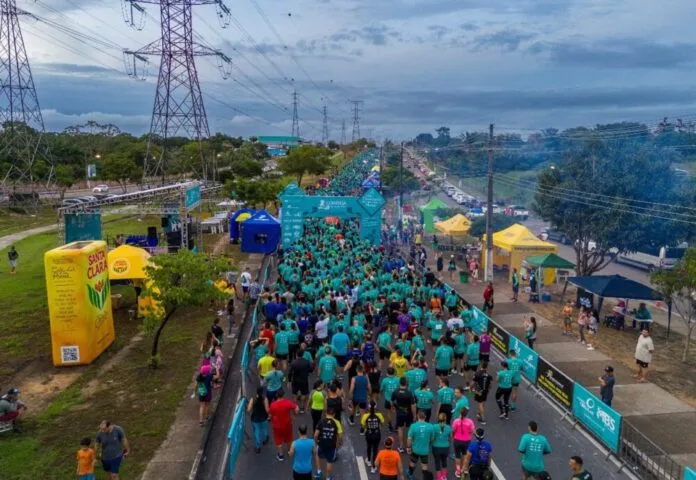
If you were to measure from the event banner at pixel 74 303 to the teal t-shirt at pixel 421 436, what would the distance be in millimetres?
9651

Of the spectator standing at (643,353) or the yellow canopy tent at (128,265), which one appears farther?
the yellow canopy tent at (128,265)

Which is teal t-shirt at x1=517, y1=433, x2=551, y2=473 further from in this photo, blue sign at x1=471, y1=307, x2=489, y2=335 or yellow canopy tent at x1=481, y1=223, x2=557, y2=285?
yellow canopy tent at x1=481, y1=223, x2=557, y2=285

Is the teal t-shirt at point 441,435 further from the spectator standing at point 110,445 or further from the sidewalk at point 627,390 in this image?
the spectator standing at point 110,445

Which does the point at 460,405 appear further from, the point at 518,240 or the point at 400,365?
the point at 518,240

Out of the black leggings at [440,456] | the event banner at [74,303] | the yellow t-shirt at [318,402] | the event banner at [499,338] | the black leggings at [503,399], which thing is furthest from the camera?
the event banner at [499,338]

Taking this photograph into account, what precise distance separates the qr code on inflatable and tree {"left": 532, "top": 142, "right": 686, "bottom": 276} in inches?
798

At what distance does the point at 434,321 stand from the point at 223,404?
18.9 ft

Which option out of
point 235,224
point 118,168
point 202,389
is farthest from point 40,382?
point 118,168

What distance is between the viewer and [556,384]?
12.1 metres

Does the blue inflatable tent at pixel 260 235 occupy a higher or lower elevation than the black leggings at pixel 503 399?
higher

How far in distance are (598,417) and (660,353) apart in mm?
7280

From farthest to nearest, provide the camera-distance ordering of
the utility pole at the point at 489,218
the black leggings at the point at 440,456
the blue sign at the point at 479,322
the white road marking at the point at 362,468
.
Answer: the utility pole at the point at 489,218, the blue sign at the point at 479,322, the white road marking at the point at 362,468, the black leggings at the point at 440,456

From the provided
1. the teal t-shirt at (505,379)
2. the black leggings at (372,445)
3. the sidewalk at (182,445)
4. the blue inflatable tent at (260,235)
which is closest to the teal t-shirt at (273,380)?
the sidewalk at (182,445)

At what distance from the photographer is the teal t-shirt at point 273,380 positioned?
1016cm
